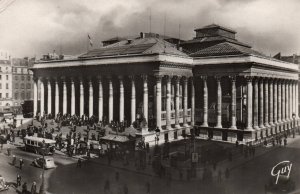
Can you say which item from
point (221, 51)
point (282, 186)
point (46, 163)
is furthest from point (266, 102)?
point (46, 163)

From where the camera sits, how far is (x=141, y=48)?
58.3 meters

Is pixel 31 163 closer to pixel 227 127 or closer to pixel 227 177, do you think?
pixel 227 177

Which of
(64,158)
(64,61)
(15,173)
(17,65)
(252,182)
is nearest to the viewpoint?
(252,182)

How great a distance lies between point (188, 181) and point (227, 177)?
3928 mm

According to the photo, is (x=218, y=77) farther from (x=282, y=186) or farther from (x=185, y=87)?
(x=282, y=186)

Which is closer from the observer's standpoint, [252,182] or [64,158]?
[252,182]

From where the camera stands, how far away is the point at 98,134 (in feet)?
169

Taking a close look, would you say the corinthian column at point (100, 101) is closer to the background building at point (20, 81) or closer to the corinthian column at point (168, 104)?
the corinthian column at point (168, 104)

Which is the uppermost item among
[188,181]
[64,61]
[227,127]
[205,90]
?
[64,61]

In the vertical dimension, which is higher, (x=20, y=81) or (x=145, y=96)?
(x=20, y=81)

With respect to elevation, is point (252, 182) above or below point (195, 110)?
below

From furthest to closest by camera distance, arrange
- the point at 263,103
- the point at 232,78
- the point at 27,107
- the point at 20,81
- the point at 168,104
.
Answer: the point at 20,81, the point at 27,107, the point at 263,103, the point at 232,78, the point at 168,104

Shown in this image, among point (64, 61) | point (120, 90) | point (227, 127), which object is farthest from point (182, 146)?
point (64, 61)

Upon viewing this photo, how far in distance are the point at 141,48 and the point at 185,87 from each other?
382 inches
